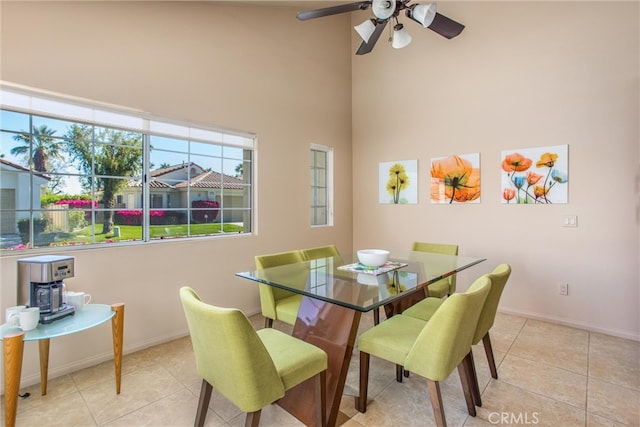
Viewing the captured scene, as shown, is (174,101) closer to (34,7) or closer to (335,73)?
(34,7)

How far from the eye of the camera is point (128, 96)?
8.48 feet

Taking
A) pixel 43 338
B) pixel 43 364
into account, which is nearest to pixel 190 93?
pixel 43 338

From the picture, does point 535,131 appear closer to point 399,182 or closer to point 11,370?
point 399,182

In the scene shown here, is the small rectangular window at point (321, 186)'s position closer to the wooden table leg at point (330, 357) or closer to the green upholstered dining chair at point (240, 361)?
the wooden table leg at point (330, 357)

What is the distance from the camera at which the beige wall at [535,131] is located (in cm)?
297

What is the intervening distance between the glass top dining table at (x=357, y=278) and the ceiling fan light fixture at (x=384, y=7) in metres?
1.82

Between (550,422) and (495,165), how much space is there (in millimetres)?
2596

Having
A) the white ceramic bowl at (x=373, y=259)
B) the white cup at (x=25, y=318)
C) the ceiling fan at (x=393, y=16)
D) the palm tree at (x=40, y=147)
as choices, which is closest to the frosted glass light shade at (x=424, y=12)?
the ceiling fan at (x=393, y=16)

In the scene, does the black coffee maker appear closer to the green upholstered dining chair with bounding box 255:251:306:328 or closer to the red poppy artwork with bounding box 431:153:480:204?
the green upholstered dining chair with bounding box 255:251:306:328

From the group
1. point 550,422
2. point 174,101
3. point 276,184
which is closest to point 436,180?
point 276,184

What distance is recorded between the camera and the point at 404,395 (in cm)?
207

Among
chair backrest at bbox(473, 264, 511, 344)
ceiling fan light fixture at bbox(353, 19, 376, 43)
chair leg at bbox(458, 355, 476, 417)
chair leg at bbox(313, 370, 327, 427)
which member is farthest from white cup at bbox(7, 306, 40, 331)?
ceiling fan light fixture at bbox(353, 19, 376, 43)

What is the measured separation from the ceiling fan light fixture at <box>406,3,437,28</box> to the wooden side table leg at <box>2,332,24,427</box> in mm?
3043

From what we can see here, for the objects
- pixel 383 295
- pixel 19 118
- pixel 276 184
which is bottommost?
pixel 383 295
